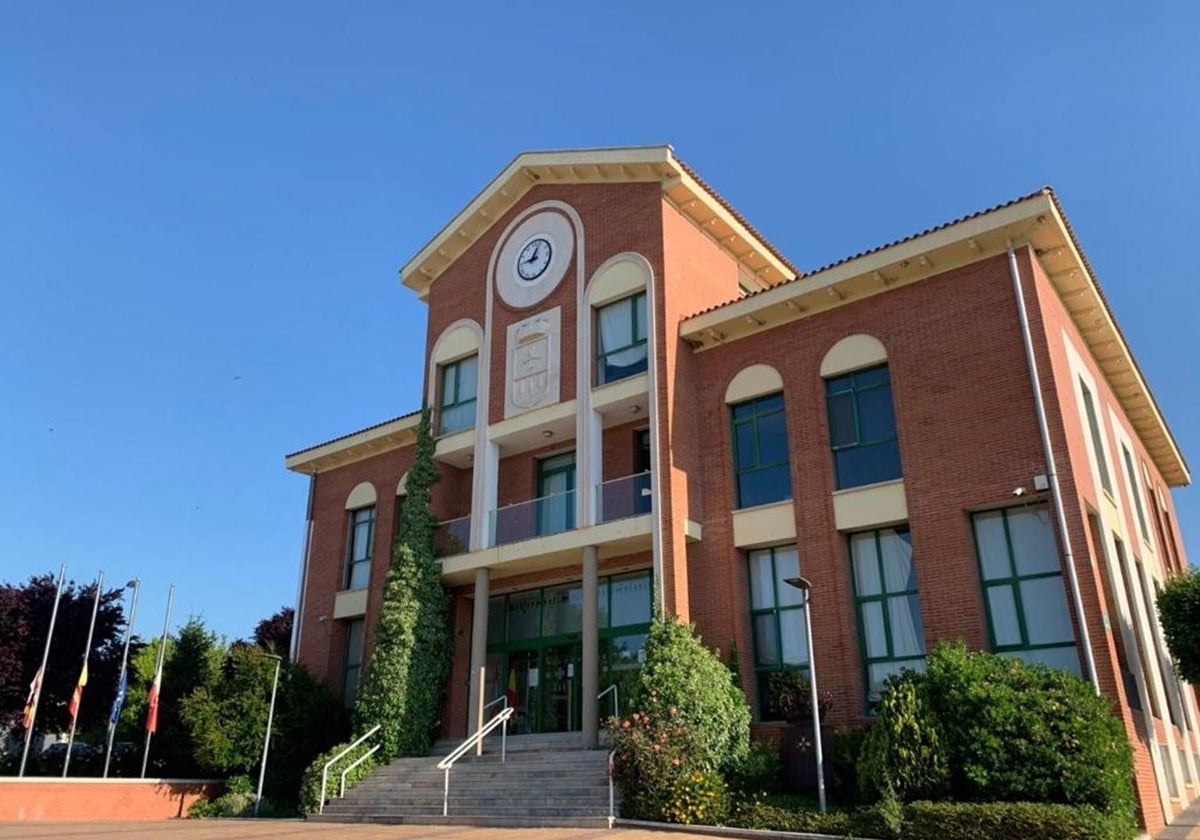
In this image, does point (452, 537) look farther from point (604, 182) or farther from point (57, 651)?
point (57, 651)

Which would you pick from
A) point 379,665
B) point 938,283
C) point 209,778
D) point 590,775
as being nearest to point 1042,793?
point 590,775

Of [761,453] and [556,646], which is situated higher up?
[761,453]

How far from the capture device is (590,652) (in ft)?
56.9

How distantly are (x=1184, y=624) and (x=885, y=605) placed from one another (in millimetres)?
4813

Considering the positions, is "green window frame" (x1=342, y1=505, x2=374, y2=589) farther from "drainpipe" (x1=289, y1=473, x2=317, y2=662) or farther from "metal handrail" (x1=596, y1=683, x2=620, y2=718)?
"metal handrail" (x1=596, y1=683, x2=620, y2=718)

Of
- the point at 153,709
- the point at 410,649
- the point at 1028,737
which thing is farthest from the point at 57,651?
the point at 1028,737

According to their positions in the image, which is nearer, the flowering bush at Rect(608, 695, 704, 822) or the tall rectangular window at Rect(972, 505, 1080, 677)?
the flowering bush at Rect(608, 695, 704, 822)

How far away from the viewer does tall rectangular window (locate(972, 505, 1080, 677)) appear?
14.2m

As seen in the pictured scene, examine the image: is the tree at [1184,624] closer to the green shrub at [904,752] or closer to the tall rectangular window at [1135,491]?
the tall rectangular window at [1135,491]

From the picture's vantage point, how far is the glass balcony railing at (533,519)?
64.6 ft

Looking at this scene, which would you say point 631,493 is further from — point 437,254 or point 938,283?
point 437,254

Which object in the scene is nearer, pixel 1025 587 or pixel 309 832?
pixel 309 832

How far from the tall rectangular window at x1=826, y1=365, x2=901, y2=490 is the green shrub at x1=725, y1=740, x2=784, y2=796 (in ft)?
15.9

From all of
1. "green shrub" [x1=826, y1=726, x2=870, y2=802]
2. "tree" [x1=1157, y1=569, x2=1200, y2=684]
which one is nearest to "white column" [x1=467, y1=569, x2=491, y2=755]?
"green shrub" [x1=826, y1=726, x2=870, y2=802]
